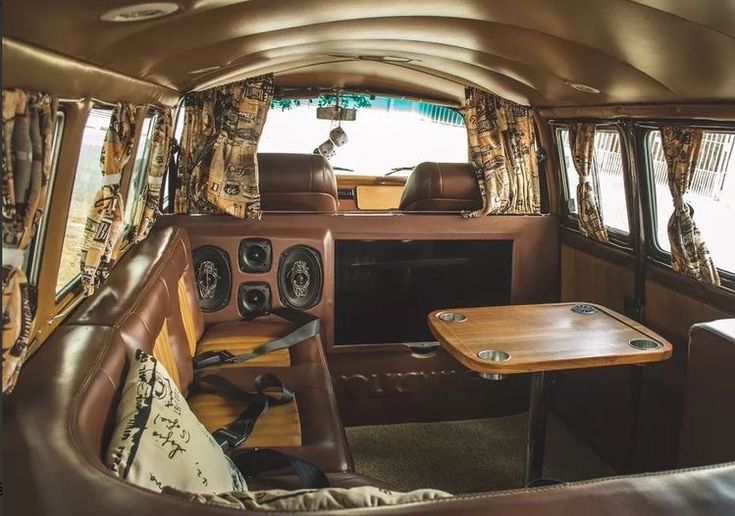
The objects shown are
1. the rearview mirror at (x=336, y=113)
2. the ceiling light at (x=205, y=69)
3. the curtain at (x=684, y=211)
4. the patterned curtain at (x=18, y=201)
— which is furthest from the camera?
the rearview mirror at (x=336, y=113)

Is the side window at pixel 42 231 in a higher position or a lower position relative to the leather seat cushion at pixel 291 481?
higher

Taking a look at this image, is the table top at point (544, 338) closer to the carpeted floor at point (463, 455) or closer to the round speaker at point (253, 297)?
the carpeted floor at point (463, 455)

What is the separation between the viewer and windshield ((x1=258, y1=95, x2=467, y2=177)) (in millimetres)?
5426

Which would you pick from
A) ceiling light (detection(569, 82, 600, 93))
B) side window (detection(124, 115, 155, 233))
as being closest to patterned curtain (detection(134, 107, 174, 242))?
side window (detection(124, 115, 155, 233))

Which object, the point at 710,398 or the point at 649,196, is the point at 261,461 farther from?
the point at 649,196

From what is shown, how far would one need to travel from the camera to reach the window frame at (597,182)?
3581 millimetres

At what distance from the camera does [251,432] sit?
2615 millimetres

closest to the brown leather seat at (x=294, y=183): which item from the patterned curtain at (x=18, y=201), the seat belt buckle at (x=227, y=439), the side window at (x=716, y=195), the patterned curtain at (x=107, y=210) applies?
the patterned curtain at (x=107, y=210)

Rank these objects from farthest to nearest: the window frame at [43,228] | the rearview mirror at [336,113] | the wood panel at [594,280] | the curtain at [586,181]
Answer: the rearview mirror at [336,113] < the curtain at [586,181] < the wood panel at [594,280] < the window frame at [43,228]

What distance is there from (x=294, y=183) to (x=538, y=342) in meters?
1.92

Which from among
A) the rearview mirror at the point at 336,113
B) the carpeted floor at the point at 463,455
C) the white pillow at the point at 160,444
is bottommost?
the carpeted floor at the point at 463,455

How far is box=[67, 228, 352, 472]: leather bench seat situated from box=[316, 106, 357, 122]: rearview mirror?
6.45ft

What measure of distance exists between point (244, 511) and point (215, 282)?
9.60 ft

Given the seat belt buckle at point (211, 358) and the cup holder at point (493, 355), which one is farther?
the seat belt buckle at point (211, 358)
